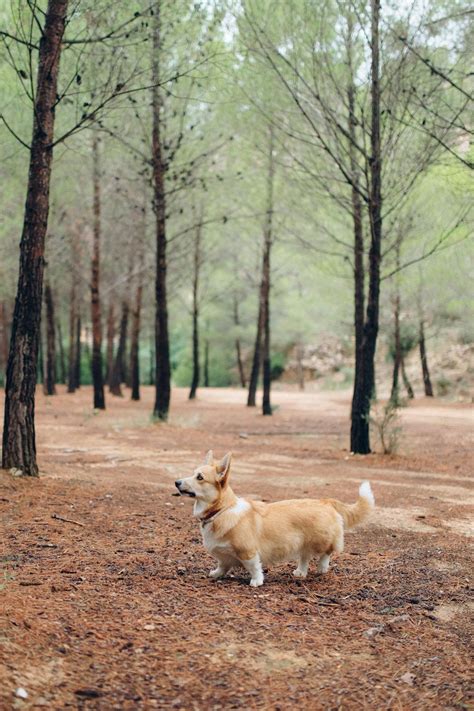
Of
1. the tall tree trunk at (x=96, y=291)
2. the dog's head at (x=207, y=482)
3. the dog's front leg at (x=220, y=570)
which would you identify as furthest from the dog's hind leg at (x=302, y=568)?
the tall tree trunk at (x=96, y=291)

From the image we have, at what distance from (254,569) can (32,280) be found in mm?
3826

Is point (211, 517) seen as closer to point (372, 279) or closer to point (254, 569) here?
point (254, 569)

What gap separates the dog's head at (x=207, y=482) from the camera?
395 centimetres

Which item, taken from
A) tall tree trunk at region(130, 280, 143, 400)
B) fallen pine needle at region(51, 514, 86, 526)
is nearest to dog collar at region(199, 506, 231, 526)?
fallen pine needle at region(51, 514, 86, 526)

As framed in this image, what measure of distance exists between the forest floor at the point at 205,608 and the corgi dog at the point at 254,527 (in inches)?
6.2

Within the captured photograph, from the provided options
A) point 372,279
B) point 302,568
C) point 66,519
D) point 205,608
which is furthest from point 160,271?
point 205,608

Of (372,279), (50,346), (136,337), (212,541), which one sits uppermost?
(372,279)

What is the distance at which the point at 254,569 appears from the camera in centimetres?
405

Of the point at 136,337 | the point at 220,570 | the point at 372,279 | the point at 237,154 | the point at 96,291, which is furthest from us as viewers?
the point at 136,337

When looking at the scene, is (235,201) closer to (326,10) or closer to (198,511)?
(326,10)

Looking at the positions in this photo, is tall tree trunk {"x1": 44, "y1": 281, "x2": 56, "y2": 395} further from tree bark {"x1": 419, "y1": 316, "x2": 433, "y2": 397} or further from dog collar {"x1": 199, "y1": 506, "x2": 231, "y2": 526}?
dog collar {"x1": 199, "y1": 506, "x2": 231, "y2": 526}

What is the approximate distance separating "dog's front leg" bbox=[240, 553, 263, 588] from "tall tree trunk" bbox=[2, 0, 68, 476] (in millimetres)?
3344

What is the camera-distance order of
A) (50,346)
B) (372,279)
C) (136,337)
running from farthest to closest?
(50,346)
(136,337)
(372,279)

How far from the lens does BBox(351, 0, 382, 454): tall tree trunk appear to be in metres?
10.1
